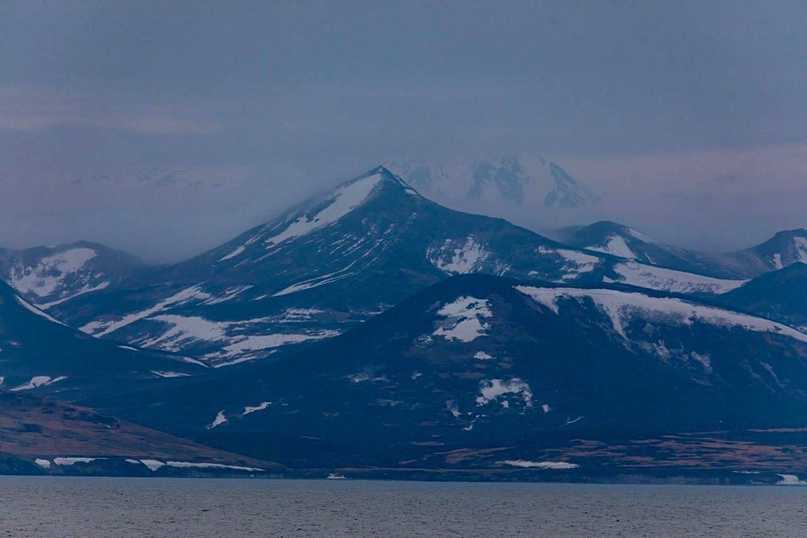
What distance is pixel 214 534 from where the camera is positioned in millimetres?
194625

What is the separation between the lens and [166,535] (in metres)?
191

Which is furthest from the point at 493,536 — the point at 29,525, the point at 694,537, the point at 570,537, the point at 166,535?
the point at 29,525

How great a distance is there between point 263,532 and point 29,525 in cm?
2903

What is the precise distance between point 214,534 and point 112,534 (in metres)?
12.1

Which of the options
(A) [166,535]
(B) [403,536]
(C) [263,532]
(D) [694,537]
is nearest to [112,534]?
(A) [166,535]

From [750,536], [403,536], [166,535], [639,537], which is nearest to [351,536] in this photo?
[403,536]

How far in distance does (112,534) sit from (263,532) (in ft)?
60.6

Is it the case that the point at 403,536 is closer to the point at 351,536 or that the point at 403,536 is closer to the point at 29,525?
the point at 351,536

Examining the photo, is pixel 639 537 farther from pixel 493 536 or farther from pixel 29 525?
pixel 29 525

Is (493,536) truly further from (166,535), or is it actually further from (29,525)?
(29,525)

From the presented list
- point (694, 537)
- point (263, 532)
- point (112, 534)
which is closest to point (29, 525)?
point (112, 534)

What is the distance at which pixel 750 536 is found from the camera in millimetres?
199875

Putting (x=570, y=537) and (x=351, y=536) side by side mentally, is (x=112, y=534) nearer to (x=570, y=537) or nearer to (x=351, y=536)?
(x=351, y=536)

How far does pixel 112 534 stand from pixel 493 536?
45.8 m
